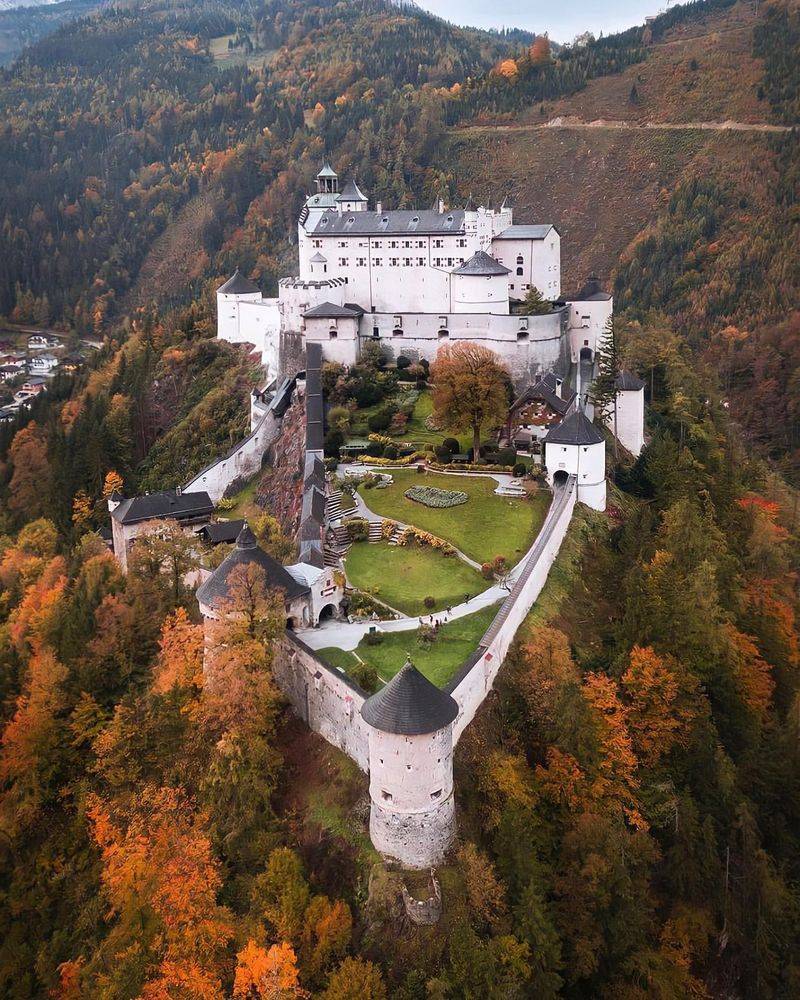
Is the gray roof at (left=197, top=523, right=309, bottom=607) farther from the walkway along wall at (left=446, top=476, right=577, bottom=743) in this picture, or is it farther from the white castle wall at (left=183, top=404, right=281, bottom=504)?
the white castle wall at (left=183, top=404, right=281, bottom=504)

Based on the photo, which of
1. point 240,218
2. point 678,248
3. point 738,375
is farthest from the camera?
point 240,218

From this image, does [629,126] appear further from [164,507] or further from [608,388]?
[164,507]

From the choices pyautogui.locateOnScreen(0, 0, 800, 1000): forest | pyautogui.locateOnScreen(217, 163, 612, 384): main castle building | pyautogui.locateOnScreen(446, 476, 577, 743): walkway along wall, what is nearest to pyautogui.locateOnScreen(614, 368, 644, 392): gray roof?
pyautogui.locateOnScreen(0, 0, 800, 1000): forest

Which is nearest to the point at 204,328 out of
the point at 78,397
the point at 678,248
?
the point at 78,397

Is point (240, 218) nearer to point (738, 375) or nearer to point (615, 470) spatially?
point (738, 375)

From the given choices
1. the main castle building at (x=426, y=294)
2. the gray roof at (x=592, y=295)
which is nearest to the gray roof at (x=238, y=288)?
the main castle building at (x=426, y=294)

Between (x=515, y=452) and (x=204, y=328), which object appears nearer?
(x=515, y=452)

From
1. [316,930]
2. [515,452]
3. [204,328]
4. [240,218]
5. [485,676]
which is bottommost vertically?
[316,930]
